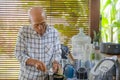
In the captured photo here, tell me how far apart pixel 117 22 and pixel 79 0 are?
0.68 meters

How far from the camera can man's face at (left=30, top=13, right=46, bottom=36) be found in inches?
74.5

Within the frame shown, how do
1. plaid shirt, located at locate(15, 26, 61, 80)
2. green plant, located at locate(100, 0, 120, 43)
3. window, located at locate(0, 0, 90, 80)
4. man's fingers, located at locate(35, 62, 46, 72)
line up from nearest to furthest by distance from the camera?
man's fingers, located at locate(35, 62, 46, 72) < plaid shirt, located at locate(15, 26, 61, 80) < green plant, located at locate(100, 0, 120, 43) < window, located at locate(0, 0, 90, 80)

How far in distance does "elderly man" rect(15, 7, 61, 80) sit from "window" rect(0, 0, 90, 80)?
0.75 m

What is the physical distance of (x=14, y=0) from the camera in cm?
279

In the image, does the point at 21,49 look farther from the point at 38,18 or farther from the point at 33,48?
the point at 38,18

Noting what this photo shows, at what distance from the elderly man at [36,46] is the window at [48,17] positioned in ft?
2.46

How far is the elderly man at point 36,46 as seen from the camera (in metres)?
1.91

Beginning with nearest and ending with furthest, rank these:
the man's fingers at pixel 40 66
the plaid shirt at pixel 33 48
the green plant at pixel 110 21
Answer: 1. the man's fingers at pixel 40 66
2. the plaid shirt at pixel 33 48
3. the green plant at pixel 110 21

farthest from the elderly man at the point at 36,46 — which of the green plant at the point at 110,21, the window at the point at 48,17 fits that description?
the window at the point at 48,17

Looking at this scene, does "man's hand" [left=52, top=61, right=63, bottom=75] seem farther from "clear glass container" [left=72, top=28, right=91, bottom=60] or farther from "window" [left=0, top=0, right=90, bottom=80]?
"window" [left=0, top=0, right=90, bottom=80]

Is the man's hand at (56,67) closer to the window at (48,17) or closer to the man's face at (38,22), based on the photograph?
the man's face at (38,22)

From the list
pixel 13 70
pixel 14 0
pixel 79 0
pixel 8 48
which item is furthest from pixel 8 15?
pixel 79 0

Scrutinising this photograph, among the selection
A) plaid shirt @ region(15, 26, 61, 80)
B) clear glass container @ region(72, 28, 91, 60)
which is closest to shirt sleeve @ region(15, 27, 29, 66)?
plaid shirt @ region(15, 26, 61, 80)

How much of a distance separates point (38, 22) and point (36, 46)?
216mm
